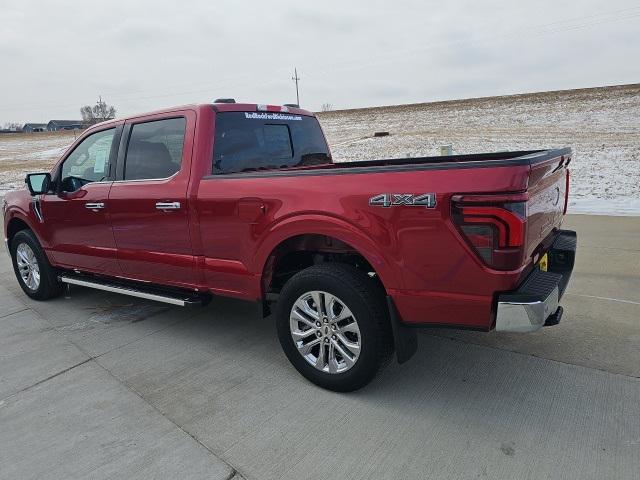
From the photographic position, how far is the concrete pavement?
8.10ft

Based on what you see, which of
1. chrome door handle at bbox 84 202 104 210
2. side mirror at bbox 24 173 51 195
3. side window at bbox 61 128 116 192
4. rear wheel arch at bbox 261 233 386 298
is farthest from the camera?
side mirror at bbox 24 173 51 195

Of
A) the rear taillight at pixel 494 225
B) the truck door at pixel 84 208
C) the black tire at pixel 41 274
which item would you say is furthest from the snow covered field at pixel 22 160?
the rear taillight at pixel 494 225

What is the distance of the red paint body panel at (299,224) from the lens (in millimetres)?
2518

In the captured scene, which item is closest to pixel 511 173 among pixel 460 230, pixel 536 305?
pixel 460 230

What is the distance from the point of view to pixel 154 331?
431cm

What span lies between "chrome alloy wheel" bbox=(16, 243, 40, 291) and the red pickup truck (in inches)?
21.4

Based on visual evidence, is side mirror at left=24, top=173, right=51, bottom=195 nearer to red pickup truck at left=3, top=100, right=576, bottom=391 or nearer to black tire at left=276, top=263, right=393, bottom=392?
red pickup truck at left=3, top=100, right=576, bottom=391

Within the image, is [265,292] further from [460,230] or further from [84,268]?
[84,268]

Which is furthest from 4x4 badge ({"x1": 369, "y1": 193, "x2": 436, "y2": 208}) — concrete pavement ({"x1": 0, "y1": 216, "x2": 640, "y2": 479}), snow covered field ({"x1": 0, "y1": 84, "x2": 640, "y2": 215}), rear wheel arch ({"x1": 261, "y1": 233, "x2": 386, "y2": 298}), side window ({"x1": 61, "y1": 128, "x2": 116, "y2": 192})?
snow covered field ({"x1": 0, "y1": 84, "x2": 640, "y2": 215})

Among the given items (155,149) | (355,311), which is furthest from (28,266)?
(355,311)

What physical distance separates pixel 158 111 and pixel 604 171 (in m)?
13.3

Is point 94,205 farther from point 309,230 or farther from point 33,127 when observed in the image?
point 33,127

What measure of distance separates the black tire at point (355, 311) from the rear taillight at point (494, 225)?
707 millimetres

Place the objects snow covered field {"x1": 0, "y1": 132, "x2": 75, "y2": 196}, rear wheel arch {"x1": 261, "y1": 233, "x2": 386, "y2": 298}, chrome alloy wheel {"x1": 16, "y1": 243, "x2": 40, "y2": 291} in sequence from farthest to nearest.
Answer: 1. snow covered field {"x1": 0, "y1": 132, "x2": 75, "y2": 196}
2. chrome alloy wheel {"x1": 16, "y1": 243, "x2": 40, "y2": 291}
3. rear wheel arch {"x1": 261, "y1": 233, "x2": 386, "y2": 298}
